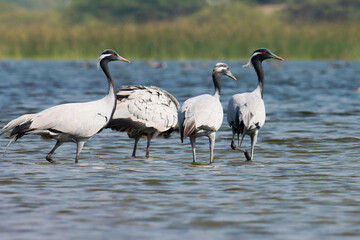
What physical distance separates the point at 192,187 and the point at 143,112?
283cm

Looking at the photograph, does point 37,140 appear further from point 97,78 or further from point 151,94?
point 97,78

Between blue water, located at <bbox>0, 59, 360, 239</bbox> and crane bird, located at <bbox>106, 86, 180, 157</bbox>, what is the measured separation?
454 millimetres

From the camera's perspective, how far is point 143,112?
11336mm

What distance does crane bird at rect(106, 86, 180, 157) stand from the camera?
11320 millimetres

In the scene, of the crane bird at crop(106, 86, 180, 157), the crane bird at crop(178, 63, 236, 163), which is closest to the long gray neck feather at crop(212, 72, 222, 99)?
the crane bird at crop(178, 63, 236, 163)

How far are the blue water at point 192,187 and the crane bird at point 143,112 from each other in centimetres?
45

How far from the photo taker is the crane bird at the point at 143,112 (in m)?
11.3

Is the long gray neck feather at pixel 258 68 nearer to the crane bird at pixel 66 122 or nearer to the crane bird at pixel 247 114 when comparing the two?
the crane bird at pixel 247 114

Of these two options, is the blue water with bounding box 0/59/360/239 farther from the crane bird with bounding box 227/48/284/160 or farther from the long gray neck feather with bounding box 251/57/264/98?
the long gray neck feather with bounding box 251/57/264/98

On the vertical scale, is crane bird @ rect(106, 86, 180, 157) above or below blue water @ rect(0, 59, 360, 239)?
above

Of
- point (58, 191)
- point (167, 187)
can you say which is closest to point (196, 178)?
point (167, 187)

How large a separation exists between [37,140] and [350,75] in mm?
21418

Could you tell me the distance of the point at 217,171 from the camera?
10.1 meters

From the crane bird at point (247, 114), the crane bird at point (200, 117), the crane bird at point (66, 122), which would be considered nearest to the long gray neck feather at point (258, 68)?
the crane bird at point (247, 114)
